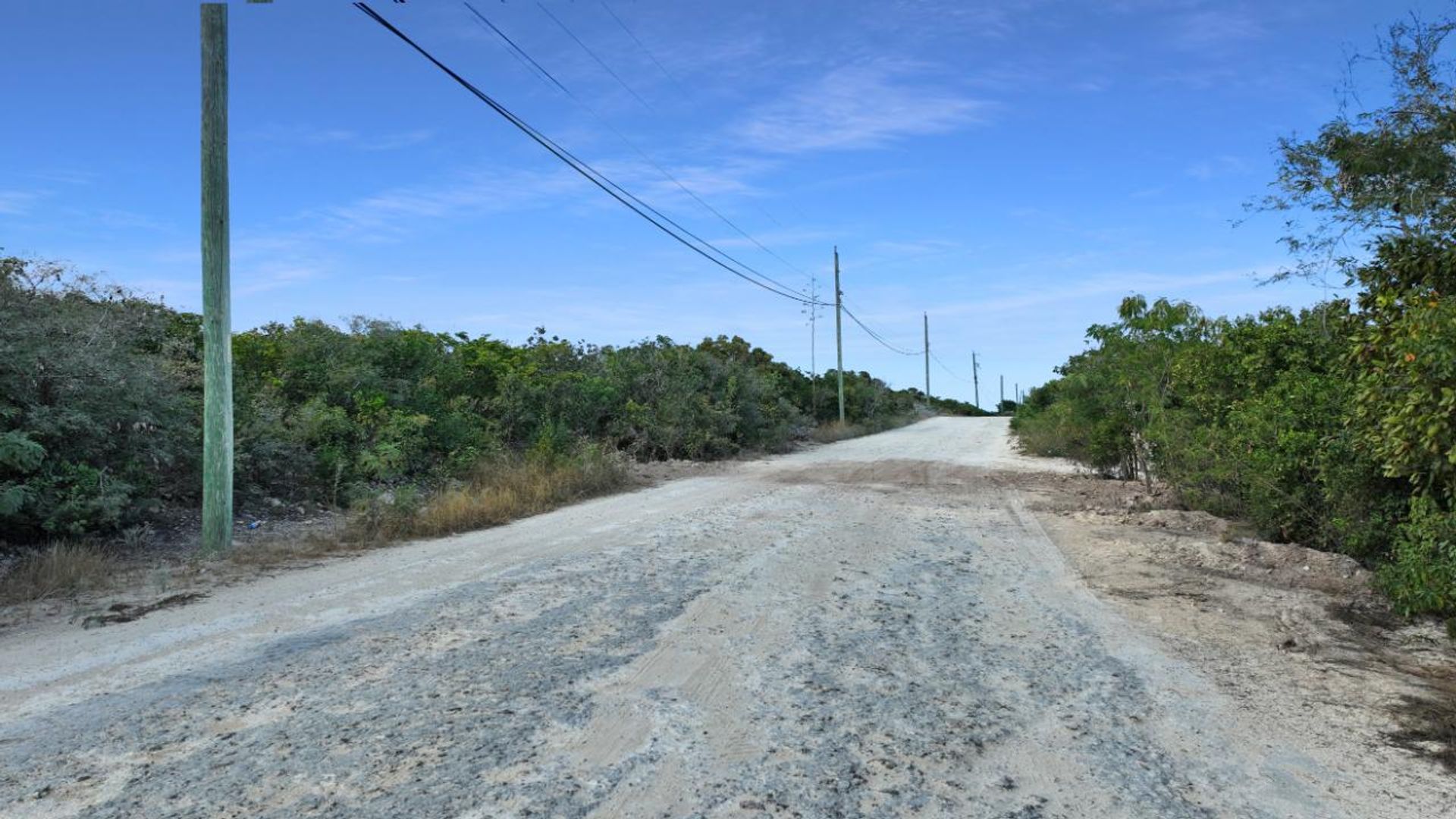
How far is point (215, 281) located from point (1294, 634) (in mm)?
9978

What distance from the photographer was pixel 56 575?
701 centimetres

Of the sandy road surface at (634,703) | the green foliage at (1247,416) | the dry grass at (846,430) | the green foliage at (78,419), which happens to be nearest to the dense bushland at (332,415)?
the green foliage at (78,419)

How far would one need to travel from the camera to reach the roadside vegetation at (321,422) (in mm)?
8289

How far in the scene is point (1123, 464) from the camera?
15.8 m

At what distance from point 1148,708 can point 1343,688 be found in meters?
1.38

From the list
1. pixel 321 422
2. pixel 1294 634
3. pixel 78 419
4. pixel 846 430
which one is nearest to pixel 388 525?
pixel 78 419

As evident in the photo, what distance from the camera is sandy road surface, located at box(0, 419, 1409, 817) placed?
3348mm

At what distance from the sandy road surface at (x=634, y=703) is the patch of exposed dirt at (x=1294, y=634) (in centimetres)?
32

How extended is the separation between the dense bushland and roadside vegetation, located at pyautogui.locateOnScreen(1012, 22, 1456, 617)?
8762 mm

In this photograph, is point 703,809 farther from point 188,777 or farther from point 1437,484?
point 1437,484

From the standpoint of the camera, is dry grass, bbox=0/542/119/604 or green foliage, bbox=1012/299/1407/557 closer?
dry grass, bbox=0/542/119/604

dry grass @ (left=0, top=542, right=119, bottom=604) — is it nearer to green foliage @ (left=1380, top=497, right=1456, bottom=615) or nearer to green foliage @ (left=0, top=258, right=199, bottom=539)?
green foliage @ (left=0, top=258, right=199, bottom=539)

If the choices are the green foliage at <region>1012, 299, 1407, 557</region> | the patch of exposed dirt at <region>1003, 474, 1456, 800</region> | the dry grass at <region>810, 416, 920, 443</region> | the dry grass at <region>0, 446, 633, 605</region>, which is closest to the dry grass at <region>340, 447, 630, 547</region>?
the dry grass at <region>0, 446, 633, 605</region>

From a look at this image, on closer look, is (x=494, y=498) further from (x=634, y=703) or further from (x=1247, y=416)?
(x=1247, y=416)
